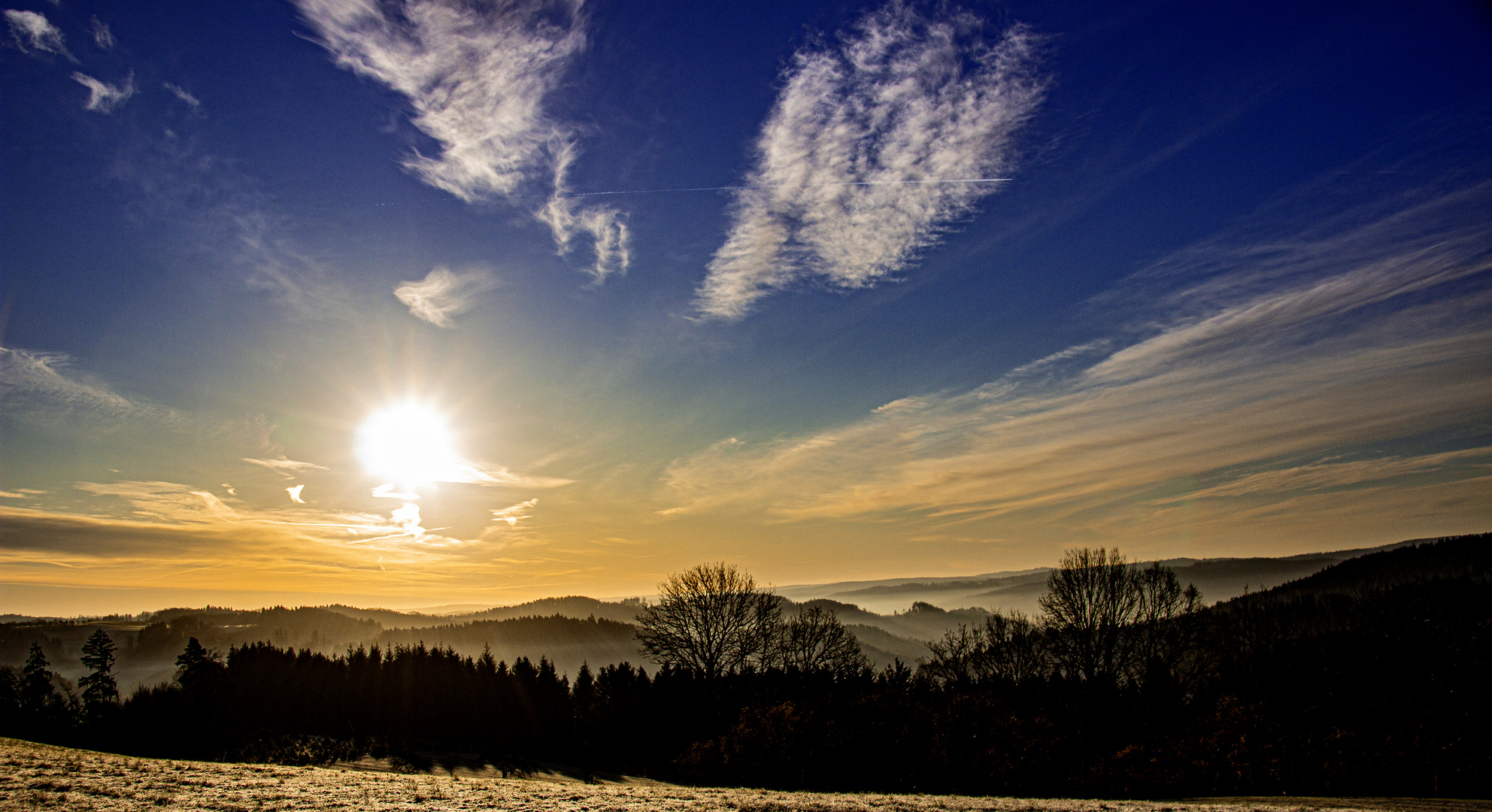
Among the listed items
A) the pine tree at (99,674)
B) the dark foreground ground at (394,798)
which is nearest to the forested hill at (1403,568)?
the dark foreground ground at (394,798)

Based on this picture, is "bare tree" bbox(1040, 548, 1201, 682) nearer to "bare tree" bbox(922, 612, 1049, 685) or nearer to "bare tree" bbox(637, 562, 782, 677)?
"bare tree" bbox(922, 612, 1049, 685)

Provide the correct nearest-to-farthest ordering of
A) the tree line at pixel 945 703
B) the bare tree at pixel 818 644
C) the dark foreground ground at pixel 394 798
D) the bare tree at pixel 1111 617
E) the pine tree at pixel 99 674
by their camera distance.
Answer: the dark foreground ground at pixel 394 798
the tree line at pixel 945 703
the bare tree at pixel 1111 617
the bare tree at pixel 818 644
the pine tree at pixel 99 674

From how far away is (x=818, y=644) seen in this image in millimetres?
81125

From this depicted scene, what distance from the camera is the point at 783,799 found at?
20.8 meters

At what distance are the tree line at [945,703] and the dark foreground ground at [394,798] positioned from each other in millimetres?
8626

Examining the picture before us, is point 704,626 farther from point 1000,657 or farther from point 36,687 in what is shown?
point 36,687

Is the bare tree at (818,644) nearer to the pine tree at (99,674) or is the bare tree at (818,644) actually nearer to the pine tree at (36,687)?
the pine tree at (36,687)

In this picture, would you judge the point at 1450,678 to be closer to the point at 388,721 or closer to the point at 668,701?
the point at 668,701

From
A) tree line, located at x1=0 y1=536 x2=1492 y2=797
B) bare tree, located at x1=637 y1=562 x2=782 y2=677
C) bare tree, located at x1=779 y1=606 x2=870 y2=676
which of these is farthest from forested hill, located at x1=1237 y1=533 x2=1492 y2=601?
bare tree, located at x1=637 y1=562 x2=782 y2=677

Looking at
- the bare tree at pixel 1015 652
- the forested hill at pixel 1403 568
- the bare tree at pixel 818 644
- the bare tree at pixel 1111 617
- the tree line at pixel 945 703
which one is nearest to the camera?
the tree line at pixel 945 703

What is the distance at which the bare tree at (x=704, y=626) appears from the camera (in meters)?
61.2

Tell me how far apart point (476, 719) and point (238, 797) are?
84.9 metres

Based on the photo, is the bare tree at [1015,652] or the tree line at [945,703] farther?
the bare tree at [1015,652]

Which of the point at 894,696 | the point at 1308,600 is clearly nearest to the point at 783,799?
the point at 894,696
